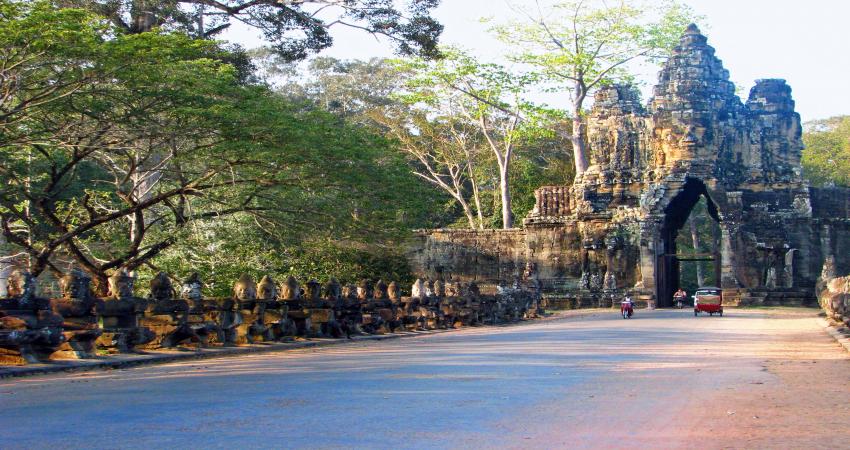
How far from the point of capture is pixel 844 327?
23.5 meters

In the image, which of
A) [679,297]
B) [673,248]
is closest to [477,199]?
[673,248]

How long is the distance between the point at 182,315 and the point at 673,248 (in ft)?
113

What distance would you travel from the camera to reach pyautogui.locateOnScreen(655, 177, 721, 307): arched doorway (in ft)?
149

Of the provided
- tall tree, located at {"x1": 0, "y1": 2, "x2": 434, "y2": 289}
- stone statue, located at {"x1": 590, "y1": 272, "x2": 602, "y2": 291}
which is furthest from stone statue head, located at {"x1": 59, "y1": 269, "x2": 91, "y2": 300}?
stone statue, located at {"x1": 590, "y1": 272, "x2": 602, "y2": 291}

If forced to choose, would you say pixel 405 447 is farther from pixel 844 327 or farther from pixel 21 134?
pixel 844 327

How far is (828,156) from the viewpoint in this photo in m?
66.8

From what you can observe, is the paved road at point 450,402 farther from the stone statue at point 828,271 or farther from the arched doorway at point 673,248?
the arched doorway at point 673,248

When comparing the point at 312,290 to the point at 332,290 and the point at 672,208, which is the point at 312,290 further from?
the point at 672,208

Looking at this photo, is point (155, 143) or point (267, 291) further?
point (155, 143)

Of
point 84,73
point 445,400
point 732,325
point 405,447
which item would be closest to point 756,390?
point 445,400

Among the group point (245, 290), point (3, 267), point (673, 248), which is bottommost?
point (245, 290)

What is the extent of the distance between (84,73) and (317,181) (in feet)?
21.6

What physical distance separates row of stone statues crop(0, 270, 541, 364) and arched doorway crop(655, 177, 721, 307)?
62.5 feet

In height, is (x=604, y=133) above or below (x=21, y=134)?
above
